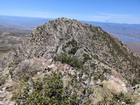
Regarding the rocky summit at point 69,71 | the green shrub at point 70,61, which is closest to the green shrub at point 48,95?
the rocky summit at point 69,71

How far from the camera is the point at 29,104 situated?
24.8 meters

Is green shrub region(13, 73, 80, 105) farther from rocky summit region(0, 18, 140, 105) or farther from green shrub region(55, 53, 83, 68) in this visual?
green shrub region(55, 53, 83, 68)

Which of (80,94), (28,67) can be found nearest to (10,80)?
(28,67)

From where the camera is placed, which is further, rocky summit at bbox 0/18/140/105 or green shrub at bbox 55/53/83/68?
green shrub at bbox 55/53/83/68

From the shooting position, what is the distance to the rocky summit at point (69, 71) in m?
27.7

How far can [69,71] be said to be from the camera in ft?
129

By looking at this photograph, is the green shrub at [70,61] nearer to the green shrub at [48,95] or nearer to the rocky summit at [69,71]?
the rocky summit at [69,71]

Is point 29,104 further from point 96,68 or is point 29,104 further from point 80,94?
point 96,68

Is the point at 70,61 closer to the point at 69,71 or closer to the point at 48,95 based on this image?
the point at 69,71

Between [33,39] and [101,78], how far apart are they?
30876 mm

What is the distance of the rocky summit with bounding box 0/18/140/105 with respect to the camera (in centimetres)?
2769

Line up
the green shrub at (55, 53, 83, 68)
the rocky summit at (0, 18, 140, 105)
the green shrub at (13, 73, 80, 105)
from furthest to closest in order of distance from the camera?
the green shrub at (55, 53, 83, 68) < the rocky summit at (0, 18, 140, 105) < the green shrub at (13, 73, 80, 105)

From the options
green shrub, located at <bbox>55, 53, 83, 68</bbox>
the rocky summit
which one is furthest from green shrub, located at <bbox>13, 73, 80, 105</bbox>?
green shrub, located at <bbox>55, 53, 83, 68</bbox>

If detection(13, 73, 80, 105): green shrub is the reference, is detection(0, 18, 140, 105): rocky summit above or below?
below
